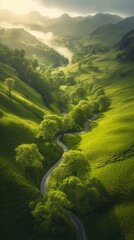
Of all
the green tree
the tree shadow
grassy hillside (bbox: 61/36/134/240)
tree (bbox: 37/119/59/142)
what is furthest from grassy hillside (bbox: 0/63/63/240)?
grassy hillside (bbox: 61/36/134/240)

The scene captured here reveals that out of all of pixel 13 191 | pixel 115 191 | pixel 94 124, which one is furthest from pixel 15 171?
pixel 94 124

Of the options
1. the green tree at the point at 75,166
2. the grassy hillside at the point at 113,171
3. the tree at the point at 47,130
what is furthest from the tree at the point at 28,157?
the tree at the point at 47,130

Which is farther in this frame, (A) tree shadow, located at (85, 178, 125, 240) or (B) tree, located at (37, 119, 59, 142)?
(B) tree, located at (37, 119, 59, 142)

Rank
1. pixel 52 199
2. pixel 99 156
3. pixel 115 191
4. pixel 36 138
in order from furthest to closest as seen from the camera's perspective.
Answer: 1. pixel 36 138
2. pixel 99 156
3. pixel 115 191
4. pixel 52 199

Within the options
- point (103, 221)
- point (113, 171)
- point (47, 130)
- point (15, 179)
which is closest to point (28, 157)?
point (15, 179)

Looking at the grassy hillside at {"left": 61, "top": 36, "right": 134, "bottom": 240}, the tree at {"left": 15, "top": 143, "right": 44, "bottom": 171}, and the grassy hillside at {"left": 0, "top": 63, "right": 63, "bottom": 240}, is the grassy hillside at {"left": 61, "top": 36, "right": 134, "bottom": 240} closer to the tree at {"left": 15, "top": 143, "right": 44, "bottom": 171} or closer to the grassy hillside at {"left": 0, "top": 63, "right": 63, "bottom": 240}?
the grassy hillside at {"left": 0, "top": 63, "right": 63, "bottom": 240}

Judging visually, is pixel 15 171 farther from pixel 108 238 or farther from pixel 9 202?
pixel 108 238

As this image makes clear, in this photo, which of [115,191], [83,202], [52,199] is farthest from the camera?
[115,191]

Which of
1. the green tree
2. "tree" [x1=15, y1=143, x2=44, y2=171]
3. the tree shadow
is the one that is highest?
"tree" [x1=15, y1=143, x2=44, y2=171]

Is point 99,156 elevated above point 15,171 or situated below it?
below

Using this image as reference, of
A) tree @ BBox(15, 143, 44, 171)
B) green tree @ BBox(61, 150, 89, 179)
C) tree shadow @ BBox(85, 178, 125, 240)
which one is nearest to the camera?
tree shadow @ BBox(85, 178, 125, 240)

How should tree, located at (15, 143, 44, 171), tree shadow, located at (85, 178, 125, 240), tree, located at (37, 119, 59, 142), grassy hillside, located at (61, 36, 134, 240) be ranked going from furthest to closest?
tree, located at (37, 119, 59, 142)
tree, located at (15, 143, 44, 171)
grassy hillside, located at (61, 36, 134, 240)
tree shadow, located at (85, 178, 125, 240)
